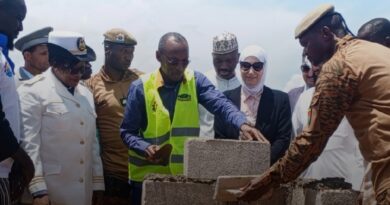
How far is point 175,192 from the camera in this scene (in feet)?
15.1

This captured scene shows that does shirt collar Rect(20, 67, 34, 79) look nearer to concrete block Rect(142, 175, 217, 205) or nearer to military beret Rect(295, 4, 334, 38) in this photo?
concrete block Rect(142, 175, 217, 205)

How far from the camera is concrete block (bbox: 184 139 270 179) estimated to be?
4.73 meters

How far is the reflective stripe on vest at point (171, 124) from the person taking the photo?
5.16 m

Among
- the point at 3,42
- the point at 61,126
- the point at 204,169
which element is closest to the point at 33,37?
the point at 61,126

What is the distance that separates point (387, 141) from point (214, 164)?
1.78 meters

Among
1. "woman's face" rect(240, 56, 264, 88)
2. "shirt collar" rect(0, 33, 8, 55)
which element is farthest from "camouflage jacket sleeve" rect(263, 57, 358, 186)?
"woman's face" rect(240, 56, 264, 88)

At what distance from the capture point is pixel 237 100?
557 cm

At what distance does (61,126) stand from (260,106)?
1.64 meters

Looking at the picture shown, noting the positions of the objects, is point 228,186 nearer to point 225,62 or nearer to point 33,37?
point 225,62

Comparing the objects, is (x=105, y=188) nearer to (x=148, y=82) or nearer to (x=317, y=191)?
(x=148, y=82)

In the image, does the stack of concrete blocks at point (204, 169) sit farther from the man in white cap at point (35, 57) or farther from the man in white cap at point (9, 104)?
the man in white cap at point (35, 57)

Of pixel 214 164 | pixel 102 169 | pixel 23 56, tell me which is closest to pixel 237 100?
pixel 214 164

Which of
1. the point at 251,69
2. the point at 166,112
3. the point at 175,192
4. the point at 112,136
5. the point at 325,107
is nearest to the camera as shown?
the point at 325,107

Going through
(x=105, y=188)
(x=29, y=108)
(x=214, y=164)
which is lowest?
(x=105, y=188)
